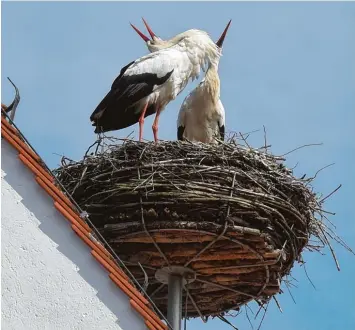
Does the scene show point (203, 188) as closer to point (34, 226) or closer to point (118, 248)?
point (118, 248)

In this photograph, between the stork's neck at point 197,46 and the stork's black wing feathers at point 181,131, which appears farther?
the stork's black wing feathers at point 181,131

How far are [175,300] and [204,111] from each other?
9.68ft

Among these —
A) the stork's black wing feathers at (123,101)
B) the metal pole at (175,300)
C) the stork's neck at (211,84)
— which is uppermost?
the stork's neck at (211,84)

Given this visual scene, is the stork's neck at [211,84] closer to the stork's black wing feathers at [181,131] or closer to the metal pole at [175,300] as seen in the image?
the stork's black wing feathers at [181,131]

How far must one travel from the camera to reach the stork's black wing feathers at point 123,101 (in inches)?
400

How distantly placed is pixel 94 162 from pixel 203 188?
36.3 inches

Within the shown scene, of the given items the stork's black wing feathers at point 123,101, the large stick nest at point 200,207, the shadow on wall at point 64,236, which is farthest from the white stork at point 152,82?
the shadow on wall at point 64,236

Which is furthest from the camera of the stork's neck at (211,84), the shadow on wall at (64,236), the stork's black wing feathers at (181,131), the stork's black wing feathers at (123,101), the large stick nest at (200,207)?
the stork's black wing feathers at (181,131)

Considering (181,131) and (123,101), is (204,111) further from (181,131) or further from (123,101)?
(123,101)

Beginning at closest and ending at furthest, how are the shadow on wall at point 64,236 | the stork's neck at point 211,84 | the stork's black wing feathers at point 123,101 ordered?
the shadow on wall at point 64,236 → the stork's black wing feathers at point 123,101 → the stork's neck at point 211,84

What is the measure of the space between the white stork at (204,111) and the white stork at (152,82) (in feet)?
0.84

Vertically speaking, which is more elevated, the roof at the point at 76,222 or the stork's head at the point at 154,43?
the stork's head at the point at 154,43

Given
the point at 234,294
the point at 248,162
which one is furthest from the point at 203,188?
the point at 234,294

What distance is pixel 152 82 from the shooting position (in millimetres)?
10359
